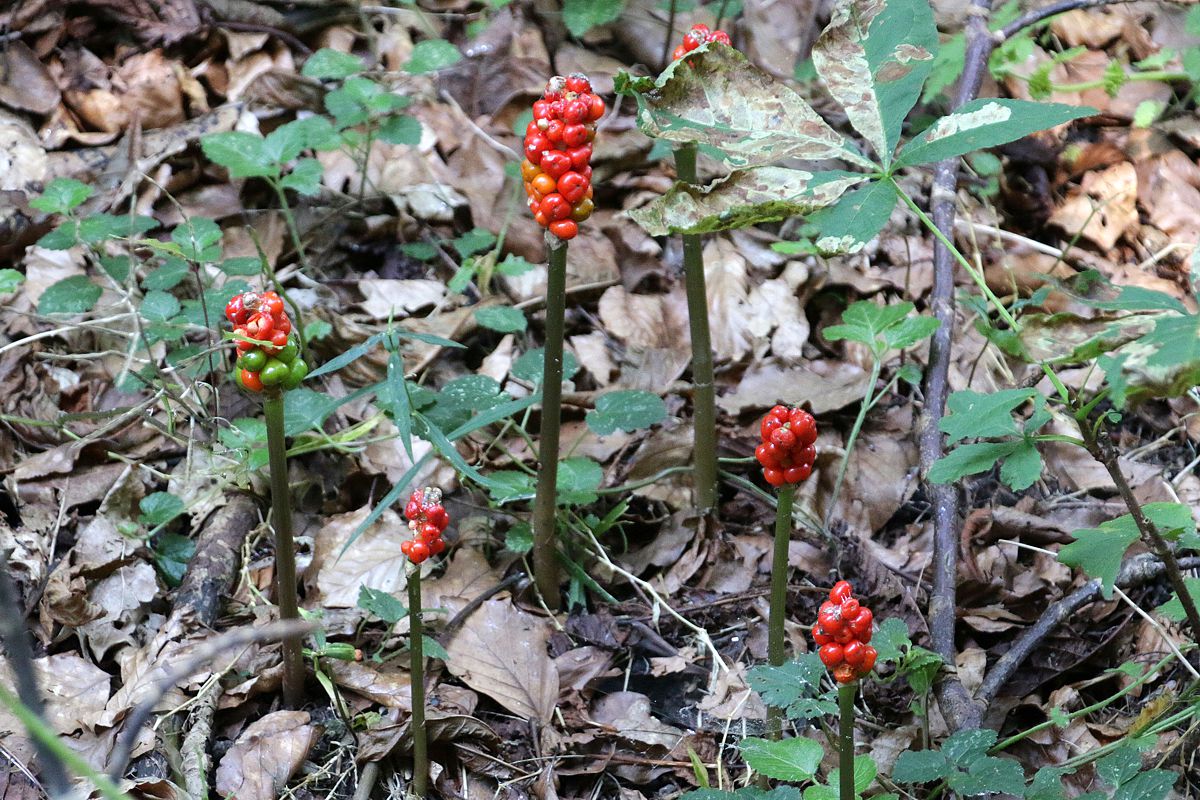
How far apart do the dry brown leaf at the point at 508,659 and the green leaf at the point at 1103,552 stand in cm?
109

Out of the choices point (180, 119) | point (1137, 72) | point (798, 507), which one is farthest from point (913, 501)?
point (180, 119)

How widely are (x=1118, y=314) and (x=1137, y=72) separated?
10.5ft

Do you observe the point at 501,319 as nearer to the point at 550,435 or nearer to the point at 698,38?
the point at 550,435

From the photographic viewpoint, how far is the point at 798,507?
2611 mm

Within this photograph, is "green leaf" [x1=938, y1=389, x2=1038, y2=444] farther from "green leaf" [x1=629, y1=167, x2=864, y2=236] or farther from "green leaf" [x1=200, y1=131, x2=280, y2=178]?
"green leaf" [x1=200, y1=131, x2=280, y2=178]

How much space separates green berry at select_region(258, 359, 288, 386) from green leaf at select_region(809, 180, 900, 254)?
2.90 feet

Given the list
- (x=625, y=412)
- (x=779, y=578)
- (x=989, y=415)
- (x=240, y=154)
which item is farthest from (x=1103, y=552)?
(x=240, y=154)

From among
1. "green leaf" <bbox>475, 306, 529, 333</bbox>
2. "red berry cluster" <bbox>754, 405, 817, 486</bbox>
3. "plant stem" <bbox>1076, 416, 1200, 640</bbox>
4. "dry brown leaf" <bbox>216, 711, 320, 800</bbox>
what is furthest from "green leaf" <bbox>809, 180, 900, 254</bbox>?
"dry brown leaf" <bbox>216, 711, 320, 800</bbox>

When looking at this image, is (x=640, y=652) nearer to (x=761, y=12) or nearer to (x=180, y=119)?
(x=180, y=119)

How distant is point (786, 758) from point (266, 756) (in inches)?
40.8

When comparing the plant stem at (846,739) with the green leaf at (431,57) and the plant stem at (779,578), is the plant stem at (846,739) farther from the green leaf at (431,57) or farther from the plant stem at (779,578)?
the green leaf at (431,57)

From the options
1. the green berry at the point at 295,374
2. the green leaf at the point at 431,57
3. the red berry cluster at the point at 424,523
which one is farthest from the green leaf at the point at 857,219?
the green leaf at the point at 431,57

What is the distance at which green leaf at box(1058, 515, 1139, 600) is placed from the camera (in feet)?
5.84

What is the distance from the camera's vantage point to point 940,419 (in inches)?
79.6
